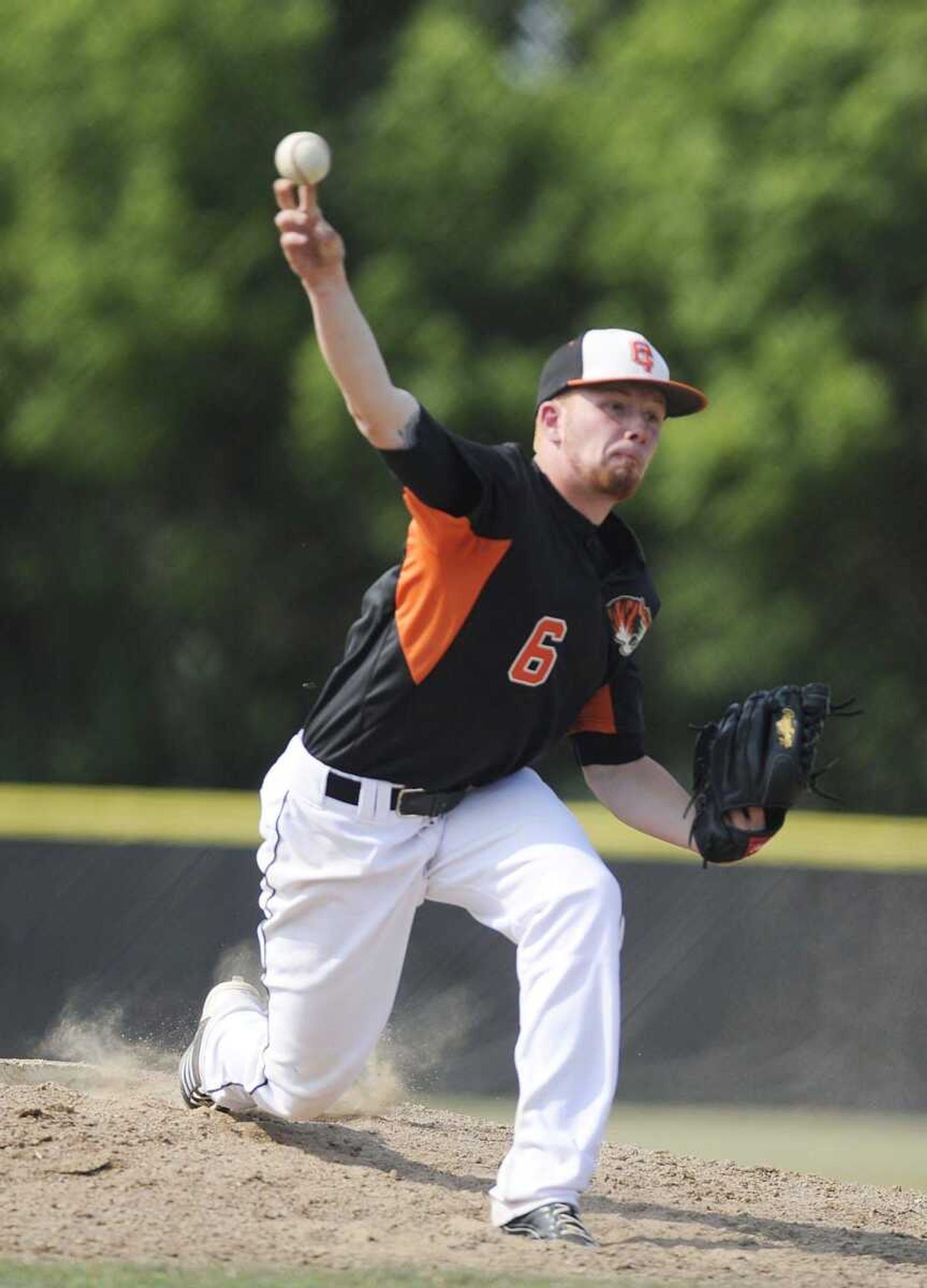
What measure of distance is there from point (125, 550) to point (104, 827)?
7.80 metres

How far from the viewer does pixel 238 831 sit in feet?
22.5

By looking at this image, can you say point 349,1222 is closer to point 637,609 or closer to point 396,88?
point 637,609

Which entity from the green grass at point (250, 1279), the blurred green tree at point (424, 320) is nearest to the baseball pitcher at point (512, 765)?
the green grass at point (250, 1279)

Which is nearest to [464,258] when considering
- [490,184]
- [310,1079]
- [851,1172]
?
[490,184]

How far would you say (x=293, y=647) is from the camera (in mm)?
14305

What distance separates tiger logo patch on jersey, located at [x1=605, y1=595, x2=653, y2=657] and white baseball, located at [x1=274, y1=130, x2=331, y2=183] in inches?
48.4

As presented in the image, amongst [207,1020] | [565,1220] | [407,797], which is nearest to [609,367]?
[407,797]

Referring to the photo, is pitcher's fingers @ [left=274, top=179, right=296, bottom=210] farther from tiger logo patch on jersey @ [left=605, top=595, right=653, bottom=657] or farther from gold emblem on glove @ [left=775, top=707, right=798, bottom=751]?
gold emblem on glove @ [left=775, top=707, right=798, bottom=751]

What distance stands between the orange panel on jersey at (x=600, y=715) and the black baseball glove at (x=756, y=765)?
0.23 m

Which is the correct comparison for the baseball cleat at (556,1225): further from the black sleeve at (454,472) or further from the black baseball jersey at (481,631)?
the black sleeve at (454,472)

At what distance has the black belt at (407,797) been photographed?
14.5ft

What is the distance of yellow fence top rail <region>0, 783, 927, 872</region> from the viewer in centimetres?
666

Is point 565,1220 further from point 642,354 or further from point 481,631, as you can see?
point 642,354

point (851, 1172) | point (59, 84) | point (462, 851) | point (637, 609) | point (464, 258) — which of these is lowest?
point (851, 1172)
